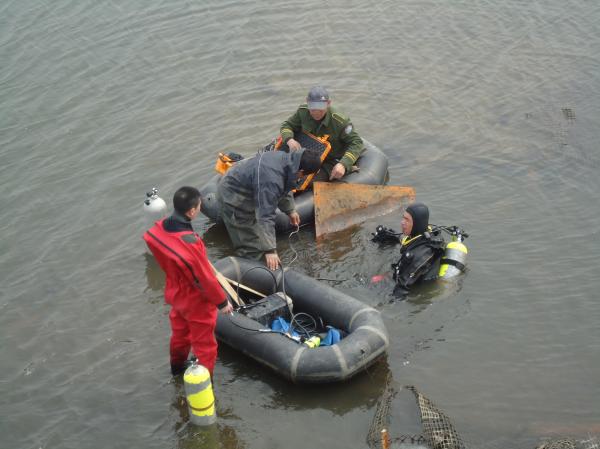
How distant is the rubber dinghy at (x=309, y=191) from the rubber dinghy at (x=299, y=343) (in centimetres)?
133

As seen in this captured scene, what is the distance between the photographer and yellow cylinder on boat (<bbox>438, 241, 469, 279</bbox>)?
7262mm

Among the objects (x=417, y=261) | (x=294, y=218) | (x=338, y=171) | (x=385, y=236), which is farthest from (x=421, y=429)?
(x=338, y=171)

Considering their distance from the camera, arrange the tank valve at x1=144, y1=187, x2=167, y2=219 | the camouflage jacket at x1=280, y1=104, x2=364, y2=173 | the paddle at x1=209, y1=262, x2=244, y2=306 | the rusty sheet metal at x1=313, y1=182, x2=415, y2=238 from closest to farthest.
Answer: the paddle at x1=209, y1=262, x2=244, y2=306
the tank valve at x1=144, y1=187, x2=167, y2=219
the rusty sheet metal at x1=313, y1=182, x2=415, y2=238
the camouflage jacket at x1=280, y1=104, x2=364, y2=173

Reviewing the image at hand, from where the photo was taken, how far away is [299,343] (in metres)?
6.23

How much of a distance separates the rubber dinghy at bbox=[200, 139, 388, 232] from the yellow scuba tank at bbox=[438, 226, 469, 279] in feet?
5.87

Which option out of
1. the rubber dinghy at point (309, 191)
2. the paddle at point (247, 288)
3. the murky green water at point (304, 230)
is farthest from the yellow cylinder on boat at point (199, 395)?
the rubber dinghy at point (309, 191)

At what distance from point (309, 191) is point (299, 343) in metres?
2.90

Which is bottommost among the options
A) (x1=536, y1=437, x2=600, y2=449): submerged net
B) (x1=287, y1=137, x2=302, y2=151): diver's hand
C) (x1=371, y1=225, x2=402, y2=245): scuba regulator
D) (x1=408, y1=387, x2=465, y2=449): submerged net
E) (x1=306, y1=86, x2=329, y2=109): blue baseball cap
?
(x1=536, y1=437, x2=600, y2=449): submerged net

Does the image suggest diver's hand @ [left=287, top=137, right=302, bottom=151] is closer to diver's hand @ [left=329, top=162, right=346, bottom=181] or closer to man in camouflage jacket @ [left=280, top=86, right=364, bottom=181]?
man in camouflage jacket @ [left=280, top=86, right=364, bottom=181]

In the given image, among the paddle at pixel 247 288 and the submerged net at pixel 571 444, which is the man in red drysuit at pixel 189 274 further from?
the submerged net at pixel 571 444

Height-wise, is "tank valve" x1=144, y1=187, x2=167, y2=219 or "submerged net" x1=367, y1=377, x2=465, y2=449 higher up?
"tank valve" x1=144, y1=187, x2=167, y2=219

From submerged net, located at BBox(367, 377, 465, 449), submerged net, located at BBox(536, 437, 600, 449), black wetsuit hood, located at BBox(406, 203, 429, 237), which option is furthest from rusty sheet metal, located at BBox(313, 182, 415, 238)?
submerged net, located at BBox(536, 437, 600, 449)

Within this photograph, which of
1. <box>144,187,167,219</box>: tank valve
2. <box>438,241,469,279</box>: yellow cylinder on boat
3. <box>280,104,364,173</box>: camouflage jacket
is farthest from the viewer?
<box>280,104,364,173</box>: camouflage jacket

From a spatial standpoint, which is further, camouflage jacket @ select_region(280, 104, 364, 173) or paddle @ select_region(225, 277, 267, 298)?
camouflage jacket @ select_region(280, 104, 364, 173)
